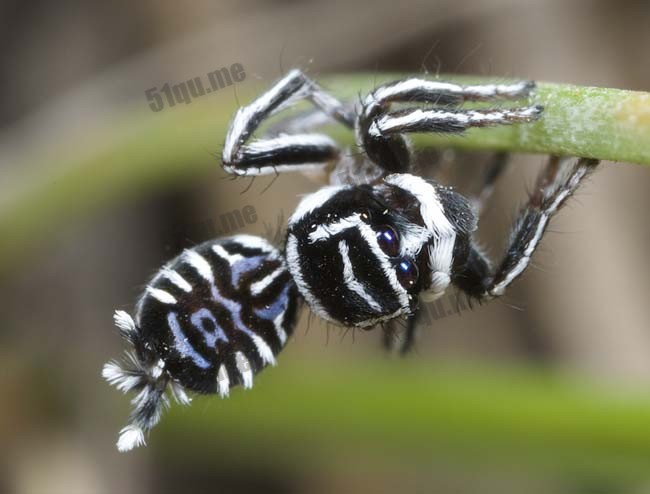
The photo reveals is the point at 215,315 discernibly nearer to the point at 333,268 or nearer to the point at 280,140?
the point at 333,268

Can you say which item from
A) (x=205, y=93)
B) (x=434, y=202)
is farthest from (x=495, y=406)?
(x=205, y=93)

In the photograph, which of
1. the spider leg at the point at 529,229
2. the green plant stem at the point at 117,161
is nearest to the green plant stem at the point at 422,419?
the spider leg at the point at 529,229

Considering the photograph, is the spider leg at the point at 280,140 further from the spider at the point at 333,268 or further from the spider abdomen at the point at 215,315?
the spider abdomen at the point at 215,315

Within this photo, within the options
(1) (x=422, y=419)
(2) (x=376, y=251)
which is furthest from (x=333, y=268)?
(1) (x=422, y=419)

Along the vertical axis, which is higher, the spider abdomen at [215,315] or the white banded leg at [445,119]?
the white banded leg at [445,119]

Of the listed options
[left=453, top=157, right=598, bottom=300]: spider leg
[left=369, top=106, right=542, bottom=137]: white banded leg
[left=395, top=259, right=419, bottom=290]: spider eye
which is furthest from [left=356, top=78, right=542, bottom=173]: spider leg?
[left=395, top=259, right=419, bottom=290]: spider eye

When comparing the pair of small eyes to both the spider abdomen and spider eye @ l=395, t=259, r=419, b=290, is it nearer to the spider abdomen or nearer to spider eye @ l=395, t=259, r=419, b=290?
spider eye @ l=395, t=259, r=419, b=290
